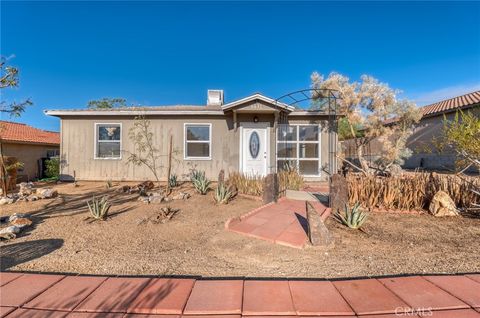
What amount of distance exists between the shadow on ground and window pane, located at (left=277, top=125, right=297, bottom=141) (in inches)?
313

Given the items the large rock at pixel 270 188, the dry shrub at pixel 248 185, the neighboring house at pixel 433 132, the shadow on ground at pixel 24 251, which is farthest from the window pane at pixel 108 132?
the neighboring house at pixel 433 132

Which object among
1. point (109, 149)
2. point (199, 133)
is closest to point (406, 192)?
point (199, 133)

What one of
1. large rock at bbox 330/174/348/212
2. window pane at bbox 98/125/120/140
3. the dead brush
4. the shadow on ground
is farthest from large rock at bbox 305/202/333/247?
window pane at bbox 98/125/120/140

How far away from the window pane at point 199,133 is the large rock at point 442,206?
7630mm

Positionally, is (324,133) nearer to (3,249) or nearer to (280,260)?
(280,260)

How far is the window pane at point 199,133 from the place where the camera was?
9.80 meters

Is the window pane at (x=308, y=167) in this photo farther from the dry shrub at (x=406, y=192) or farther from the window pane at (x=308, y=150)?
the dry shrub at (x=406, y=192)

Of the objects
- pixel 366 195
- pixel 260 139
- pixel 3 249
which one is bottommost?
pixel 3 249

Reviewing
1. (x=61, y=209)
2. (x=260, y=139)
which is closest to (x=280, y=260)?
(x=61, y=209)

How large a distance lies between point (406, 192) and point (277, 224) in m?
3.14

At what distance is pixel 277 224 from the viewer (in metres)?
4.01

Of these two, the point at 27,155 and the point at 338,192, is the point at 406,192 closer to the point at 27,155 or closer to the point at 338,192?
the point at 338,192

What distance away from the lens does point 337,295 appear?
2.04 meters

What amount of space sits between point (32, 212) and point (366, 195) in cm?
742
